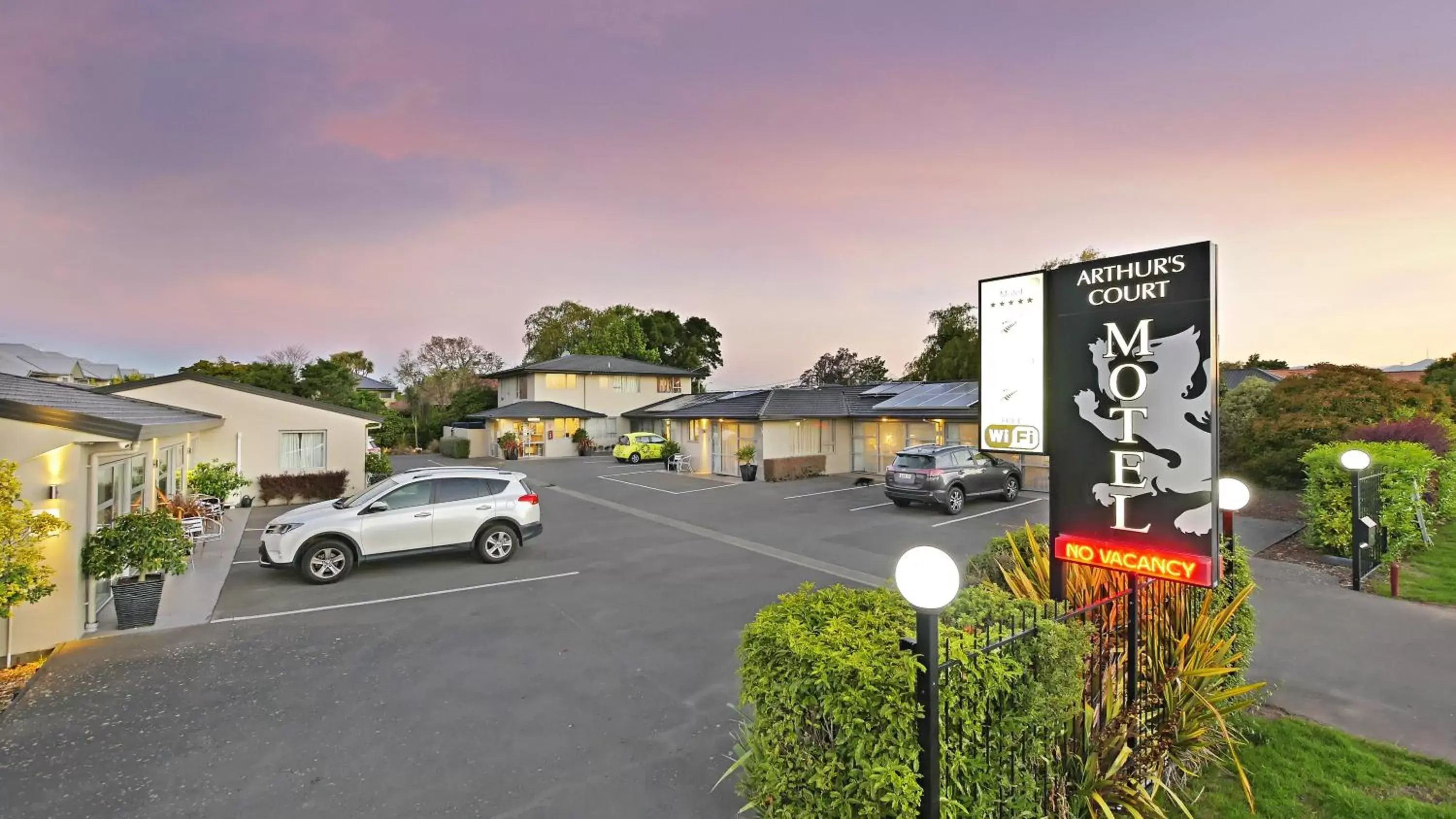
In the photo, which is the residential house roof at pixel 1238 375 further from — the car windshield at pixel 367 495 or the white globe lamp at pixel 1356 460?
the car windshield at pixel 367 495

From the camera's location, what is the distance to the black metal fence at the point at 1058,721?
102 inches

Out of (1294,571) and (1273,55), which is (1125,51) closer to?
(1273,55)

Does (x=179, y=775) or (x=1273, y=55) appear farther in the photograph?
(x=1273, y=55)

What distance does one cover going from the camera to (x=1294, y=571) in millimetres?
8914

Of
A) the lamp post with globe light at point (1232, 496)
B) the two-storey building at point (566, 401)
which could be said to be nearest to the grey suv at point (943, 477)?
the lamp post with globe light at point (1232, 496)

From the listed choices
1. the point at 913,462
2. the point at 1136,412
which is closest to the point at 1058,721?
the point at 1136,412

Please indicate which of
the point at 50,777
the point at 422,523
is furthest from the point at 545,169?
the point at 50,777

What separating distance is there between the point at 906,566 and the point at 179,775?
541 cm

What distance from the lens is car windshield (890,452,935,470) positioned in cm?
1491

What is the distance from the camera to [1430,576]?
8375mm

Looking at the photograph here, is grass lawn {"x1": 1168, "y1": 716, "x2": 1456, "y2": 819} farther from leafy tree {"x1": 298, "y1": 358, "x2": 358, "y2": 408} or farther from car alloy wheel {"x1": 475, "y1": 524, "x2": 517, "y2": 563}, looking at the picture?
leafy tree {"x1": 298, "y1": 358, "x2": 358, "y2": 408}

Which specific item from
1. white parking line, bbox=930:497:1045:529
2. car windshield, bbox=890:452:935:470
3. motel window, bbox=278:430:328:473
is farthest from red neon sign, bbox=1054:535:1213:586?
motel window, bbox=278:430:328:473

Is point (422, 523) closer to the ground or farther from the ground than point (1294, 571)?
farther from the ground

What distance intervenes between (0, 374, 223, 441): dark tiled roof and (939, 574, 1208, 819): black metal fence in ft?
28.3
